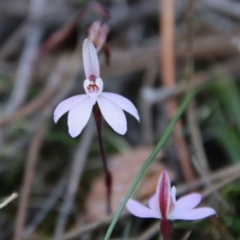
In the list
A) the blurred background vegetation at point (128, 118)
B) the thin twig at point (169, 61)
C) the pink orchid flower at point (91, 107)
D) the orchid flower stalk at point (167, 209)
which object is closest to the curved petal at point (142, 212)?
the orchid flower stalk at point (167, 209)

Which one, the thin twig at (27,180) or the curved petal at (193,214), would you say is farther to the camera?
the thin twig at (27,180)

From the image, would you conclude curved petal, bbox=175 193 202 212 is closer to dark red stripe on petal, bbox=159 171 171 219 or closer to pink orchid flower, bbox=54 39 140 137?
dark red stripe on petal, bbox=159 171 171 219

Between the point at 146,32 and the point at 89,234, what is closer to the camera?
the point at 89,234

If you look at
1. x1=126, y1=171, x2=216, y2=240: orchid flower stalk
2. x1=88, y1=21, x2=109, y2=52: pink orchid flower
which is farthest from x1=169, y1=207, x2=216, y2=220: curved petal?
x1=88, y1=21, x2=109, y2=52: pink orchid flower

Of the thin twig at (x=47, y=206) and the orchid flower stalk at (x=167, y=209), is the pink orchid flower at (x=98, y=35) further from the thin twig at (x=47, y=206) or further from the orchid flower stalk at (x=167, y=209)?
the thin twig at (x=47, y=206)

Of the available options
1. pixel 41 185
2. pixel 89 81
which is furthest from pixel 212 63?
pixel 89 81

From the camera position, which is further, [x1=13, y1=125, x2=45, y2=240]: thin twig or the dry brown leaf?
the dry brown leaf

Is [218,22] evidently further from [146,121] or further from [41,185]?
[41,185]

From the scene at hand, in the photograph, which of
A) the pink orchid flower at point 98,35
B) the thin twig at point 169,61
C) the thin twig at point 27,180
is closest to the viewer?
the pink orchid flower at point 98,35
